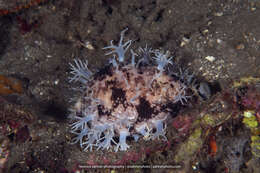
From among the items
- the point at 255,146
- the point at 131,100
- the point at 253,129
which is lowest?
the point at 255,146

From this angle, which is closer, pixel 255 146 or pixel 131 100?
pixel 255 146

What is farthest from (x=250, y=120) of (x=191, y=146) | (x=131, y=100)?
(x=131, y=100)

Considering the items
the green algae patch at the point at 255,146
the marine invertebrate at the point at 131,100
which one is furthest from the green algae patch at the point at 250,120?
the marine invertebrate at the point at 131,100

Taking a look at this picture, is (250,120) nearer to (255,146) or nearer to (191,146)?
(255,146)

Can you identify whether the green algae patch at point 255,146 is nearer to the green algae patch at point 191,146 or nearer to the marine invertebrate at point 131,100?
the green algae patch at point 191,146

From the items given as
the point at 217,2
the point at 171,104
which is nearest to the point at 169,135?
the point at 171,104

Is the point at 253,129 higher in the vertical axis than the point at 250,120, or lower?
lower
